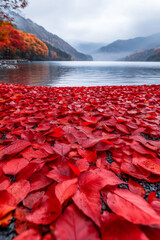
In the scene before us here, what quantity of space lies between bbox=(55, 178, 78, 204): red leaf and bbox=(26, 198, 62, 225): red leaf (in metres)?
0.02

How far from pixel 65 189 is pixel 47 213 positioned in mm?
89

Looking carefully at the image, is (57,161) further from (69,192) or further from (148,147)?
(148,147)

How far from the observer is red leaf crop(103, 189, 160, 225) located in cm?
38

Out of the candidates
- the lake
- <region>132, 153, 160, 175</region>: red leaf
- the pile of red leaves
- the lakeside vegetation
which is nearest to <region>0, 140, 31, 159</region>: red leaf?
the pile of red leaves

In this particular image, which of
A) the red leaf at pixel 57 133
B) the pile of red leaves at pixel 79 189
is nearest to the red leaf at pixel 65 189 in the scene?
the pile of red leaves at pixel 79 189

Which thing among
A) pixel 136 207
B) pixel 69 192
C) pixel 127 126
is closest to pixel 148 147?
pixel 127 126

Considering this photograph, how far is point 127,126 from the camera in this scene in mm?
1197

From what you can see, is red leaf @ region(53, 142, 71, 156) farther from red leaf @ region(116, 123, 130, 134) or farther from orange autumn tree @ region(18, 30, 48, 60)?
orange autumn tree @ region(18, 30, 48, 60)

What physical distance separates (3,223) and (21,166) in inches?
9.8

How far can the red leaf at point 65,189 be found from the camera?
0.44 metres

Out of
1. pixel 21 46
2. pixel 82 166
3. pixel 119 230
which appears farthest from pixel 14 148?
pixel 21 46

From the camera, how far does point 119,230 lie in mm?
369

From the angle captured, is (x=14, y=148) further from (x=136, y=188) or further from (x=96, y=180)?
(x=136, y=188)

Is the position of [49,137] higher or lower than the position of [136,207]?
lower
